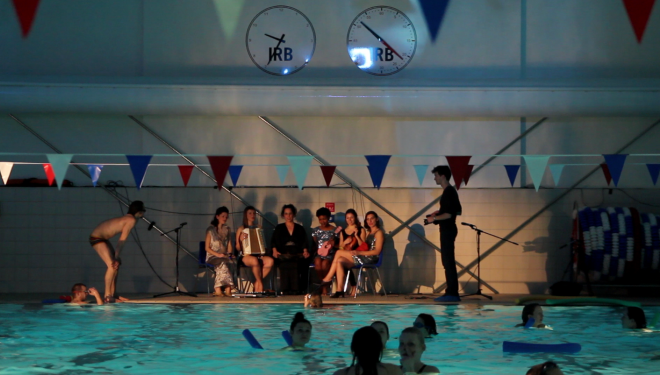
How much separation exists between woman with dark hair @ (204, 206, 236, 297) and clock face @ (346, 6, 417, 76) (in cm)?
346

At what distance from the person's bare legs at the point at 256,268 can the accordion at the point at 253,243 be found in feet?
0.32

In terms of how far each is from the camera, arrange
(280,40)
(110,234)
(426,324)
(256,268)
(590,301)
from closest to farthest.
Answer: (426,324)
(590,301)
(110,234)
(256,268)
(280,40)

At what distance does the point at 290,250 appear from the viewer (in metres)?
12.3

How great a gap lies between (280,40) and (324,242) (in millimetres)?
3530

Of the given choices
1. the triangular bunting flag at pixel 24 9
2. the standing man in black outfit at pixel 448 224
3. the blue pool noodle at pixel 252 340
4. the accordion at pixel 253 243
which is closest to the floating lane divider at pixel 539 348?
the blue pool noodle at pixel 252 340

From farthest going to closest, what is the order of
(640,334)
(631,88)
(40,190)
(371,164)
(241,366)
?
(40,190) < (631,88) < (371,164) < (640,334) < (241,366)

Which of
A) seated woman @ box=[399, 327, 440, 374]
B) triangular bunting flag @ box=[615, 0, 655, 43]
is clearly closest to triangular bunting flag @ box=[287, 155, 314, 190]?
triangular bunting flag @ box=[615, 0, 655, 43]

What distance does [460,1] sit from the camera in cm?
1298

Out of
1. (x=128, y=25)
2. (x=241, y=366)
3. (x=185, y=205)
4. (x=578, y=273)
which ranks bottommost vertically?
(x=241, y=366)

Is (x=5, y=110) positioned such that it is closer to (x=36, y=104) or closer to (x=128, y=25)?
(x=36, y=104)

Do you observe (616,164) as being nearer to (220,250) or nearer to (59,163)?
(220,250)

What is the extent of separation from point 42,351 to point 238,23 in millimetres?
7372

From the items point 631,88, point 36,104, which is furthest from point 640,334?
point 36,104

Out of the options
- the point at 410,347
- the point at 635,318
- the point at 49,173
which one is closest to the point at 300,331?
the point at 410,347
